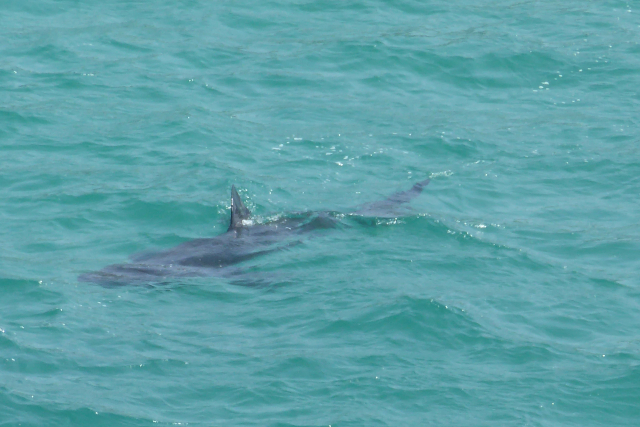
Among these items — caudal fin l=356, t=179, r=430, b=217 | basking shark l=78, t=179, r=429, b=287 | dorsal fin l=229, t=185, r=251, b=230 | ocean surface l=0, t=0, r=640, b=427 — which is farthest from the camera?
caudal fin l=356, t=179, r=430, b=217

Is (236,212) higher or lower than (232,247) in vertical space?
higher

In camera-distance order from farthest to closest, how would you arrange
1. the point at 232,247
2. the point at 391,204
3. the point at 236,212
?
the point at 391,204, the point at 236,212, the point at 232,247

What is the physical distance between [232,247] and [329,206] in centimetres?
197

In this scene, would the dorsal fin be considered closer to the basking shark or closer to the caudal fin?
the basking shark

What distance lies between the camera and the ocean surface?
988 cm

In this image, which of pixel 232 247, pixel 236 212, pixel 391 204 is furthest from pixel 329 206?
pixel 232 247

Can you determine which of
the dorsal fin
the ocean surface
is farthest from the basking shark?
the ocean surface

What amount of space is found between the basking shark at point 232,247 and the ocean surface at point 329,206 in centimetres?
24

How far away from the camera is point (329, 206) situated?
14.6m

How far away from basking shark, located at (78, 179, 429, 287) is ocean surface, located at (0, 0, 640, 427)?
0.78 feet

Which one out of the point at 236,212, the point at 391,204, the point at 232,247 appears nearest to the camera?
the point at 232,247

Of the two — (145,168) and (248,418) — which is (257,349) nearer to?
(248,418)

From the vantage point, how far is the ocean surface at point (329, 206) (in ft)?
32.4

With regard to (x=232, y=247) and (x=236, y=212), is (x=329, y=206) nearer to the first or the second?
(x=236, y=212)
